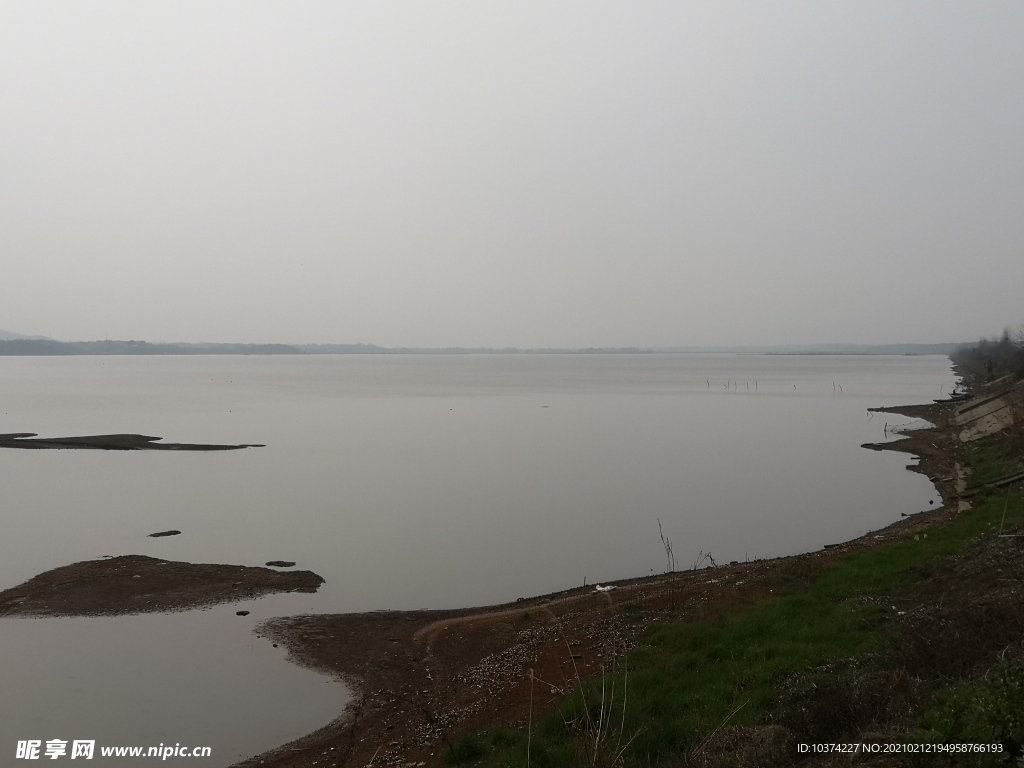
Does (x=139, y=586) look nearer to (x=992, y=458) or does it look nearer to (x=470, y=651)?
(x=470, y=651)

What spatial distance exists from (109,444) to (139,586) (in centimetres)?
3040

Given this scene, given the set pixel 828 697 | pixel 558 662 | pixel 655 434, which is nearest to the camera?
pixel 828 697

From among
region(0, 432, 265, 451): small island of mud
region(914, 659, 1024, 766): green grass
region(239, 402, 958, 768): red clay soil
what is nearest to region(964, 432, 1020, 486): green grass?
region(239, 402, 958, 768): red clay soil

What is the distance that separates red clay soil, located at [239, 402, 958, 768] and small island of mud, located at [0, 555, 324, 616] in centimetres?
268

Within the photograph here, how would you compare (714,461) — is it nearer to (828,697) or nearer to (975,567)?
(975,567)

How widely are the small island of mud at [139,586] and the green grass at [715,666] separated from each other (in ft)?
33.9

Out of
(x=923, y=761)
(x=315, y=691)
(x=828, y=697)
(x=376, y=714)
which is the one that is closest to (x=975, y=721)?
(x=923, y=761)

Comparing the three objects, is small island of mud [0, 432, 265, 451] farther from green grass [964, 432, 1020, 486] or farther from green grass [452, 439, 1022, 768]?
green grass [964, 432, 1020, 486]

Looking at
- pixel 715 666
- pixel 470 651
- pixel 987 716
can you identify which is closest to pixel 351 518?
pixel 470 651

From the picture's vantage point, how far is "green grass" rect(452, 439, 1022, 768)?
7559 mm

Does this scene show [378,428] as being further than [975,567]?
Yes

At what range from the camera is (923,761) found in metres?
4.84

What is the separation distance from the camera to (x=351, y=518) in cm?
2611

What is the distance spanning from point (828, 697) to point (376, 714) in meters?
7.17
